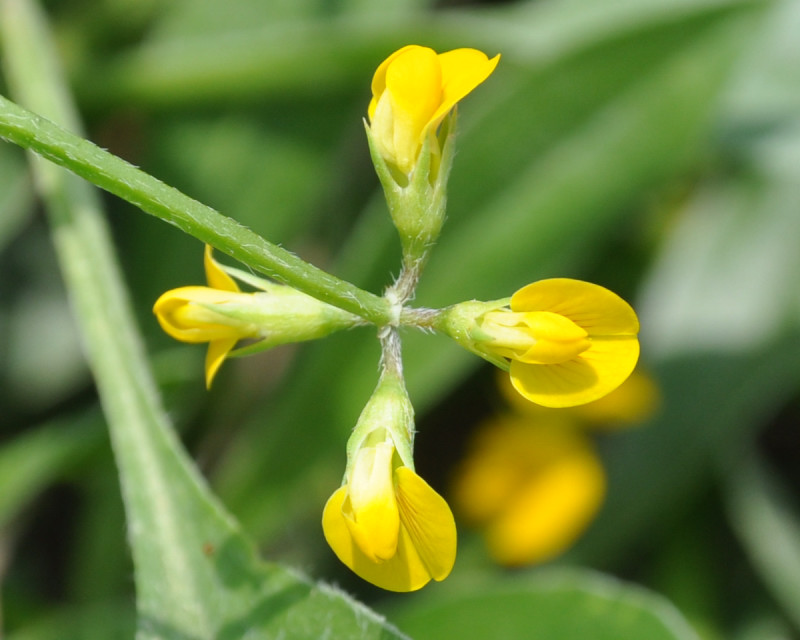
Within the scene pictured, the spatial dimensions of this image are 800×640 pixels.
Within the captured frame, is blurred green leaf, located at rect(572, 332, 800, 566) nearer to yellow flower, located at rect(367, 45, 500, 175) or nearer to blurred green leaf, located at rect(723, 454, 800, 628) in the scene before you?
blurred green leaf, located at rect(723, 454, 800, 628)

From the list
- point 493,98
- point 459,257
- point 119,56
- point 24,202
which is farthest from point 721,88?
point 24,202

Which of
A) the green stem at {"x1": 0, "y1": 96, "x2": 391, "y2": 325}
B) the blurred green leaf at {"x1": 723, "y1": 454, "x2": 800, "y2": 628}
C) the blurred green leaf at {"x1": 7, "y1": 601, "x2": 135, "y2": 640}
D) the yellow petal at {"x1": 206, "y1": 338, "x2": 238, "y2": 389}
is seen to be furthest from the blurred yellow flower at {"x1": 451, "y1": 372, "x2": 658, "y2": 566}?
the green stem at {"x1": 0, "y1": 96, "x2": 391, "y2": 325}

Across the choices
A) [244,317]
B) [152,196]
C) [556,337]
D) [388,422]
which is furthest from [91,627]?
[556,337]

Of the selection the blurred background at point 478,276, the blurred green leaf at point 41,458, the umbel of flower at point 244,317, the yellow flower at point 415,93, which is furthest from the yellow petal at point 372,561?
the blurred green leaf at point 41,458

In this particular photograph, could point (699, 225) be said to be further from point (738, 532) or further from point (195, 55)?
point (195, 55)

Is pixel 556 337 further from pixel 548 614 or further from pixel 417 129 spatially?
pixel 548 614

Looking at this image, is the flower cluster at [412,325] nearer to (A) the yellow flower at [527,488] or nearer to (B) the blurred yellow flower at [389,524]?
(B) the blurred yellow flower at [389,524]
